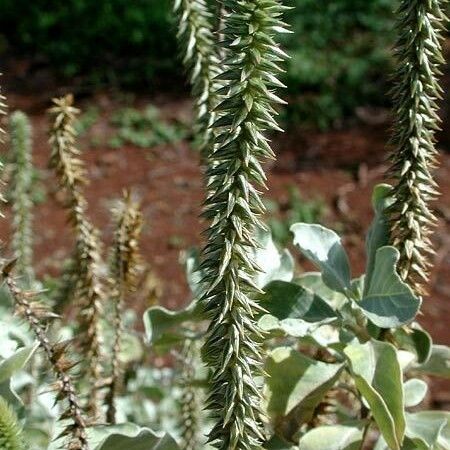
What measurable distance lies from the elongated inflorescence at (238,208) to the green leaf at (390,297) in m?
0.36

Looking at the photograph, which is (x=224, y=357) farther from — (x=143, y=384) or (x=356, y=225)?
(x=356, y=225)

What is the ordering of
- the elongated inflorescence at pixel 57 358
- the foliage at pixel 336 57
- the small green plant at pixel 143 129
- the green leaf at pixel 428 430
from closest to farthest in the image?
the elongated inflorescence at pixel 57 358 → the green leaf at pixel 428 430 → the small green plant at pixel 143 129 → the foliage at pixel 336 57

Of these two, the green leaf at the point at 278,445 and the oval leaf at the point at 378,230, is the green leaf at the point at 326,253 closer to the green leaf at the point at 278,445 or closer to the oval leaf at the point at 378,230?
the oval leaf at the point at 378,230

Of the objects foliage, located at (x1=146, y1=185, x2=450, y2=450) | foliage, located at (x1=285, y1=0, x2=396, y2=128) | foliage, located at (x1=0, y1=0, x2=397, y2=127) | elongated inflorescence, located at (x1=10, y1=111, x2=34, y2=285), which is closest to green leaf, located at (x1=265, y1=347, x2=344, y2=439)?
foliage, located at (x1=146, y1=185, x2=450, y2=450)

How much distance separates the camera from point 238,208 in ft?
4.46

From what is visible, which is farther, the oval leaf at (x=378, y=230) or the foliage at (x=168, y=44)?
the foliage at (x=168, y=44)

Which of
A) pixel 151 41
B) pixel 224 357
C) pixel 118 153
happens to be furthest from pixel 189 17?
pixel 151 41

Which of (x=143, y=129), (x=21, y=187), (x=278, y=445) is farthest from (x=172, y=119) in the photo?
(x=278, y=445)

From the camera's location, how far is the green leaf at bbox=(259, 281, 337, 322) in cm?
191

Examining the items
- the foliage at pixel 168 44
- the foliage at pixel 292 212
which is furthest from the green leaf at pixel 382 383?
the foliage at pixel 168 44

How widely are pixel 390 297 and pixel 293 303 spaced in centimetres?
20

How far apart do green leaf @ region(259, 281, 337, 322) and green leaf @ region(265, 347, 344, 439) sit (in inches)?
2.7

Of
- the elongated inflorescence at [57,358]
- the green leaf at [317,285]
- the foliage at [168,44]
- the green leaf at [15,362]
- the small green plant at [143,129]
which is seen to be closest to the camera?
the elongated inflorescence at [57,358]

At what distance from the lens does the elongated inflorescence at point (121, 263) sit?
2.02 meters
